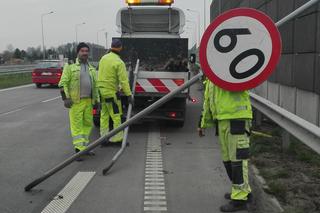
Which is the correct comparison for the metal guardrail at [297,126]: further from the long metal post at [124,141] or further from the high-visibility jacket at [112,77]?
the high-visibility jacket at [112,77]

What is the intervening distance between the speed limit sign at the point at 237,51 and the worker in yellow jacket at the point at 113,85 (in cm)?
414

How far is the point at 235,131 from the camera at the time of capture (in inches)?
183

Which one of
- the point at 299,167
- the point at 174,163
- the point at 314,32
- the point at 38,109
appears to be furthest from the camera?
the point at 38,109

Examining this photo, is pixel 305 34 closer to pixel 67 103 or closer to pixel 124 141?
pixel 124 141

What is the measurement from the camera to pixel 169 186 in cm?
589

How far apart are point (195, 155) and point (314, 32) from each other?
114 inches

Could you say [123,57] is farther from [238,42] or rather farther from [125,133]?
[238,42]

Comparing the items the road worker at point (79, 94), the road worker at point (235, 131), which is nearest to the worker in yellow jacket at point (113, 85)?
the road worker at point (79, 94)

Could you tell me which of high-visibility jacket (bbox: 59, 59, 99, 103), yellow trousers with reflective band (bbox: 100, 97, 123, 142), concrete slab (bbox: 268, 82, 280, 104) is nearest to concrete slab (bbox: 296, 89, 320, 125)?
concrete slab (bbox: 268, 82, 280, 104)

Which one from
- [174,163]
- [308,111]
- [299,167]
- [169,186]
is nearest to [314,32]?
[308,111]

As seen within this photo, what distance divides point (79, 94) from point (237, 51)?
4.06 meters

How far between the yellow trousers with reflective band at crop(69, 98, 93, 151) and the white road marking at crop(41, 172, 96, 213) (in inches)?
48.2

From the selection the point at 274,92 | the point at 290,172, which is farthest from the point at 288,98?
the point at 290,172

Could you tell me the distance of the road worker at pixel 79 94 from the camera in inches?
304
